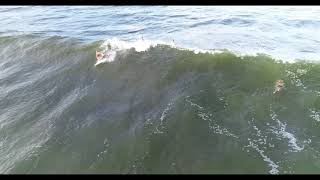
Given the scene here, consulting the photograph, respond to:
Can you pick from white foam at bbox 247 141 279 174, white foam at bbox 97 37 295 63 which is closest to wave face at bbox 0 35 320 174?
white foam at bbox 247 141 279 174

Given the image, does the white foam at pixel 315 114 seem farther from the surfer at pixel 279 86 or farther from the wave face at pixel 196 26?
the wave face at pixel 196 26

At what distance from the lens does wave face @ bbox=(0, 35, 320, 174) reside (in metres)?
7.88

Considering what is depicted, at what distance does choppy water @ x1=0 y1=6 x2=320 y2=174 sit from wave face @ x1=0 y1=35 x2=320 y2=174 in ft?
0.08

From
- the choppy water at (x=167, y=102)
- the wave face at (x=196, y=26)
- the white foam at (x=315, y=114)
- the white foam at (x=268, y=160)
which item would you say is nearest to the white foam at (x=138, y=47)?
the choppy water at (x=167, y=102)

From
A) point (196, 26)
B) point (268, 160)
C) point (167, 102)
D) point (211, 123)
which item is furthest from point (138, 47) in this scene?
point (268, 160)

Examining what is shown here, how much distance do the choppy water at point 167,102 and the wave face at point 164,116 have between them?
24mm

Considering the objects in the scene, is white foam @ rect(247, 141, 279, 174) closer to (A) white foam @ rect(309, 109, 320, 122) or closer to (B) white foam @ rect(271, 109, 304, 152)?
(B) white foam @ rect(271, 109, 304, 152)

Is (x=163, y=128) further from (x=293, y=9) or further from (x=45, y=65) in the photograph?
(x=293, y=9)

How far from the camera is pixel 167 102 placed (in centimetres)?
958

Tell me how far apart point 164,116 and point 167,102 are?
1.76 ft

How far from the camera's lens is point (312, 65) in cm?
1031

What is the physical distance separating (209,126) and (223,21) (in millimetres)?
7979

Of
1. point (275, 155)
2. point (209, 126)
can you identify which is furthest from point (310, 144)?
point (209, 126)

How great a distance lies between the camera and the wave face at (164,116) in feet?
25.9
